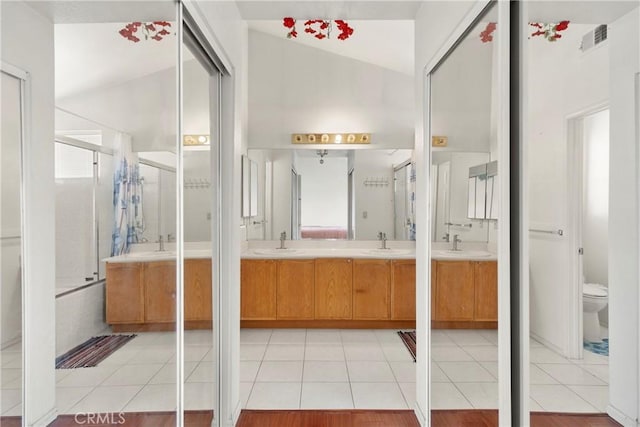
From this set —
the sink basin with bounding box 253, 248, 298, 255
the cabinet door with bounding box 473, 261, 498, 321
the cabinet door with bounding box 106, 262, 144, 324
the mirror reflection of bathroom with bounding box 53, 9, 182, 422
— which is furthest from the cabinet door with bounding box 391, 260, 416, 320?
the cabinet door with bounding box 106, 262, 144, 324

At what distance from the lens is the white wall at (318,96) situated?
4383mm

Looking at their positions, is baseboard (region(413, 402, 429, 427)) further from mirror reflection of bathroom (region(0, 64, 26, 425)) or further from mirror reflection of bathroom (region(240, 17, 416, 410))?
mirror reflection of bathroom (region(0, 64, 26, 425))

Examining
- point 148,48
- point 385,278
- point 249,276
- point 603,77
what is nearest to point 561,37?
point 603,77

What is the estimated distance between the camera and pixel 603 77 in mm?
918

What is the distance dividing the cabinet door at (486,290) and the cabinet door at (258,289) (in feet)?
8.50

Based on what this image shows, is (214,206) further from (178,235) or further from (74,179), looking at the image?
(74,179)

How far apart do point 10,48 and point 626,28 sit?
1.23 meters

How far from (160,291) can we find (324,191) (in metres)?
3.19

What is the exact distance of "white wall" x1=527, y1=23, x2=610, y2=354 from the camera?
0.98 meters

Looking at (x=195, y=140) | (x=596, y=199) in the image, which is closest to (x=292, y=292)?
(x=195, y=140)

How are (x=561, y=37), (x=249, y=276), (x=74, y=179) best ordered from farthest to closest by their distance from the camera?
(x=249, y=276)
(x=561, y=37)
(x=74, y=179)

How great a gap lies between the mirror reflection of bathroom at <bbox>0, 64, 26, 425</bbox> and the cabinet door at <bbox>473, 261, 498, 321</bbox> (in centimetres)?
138

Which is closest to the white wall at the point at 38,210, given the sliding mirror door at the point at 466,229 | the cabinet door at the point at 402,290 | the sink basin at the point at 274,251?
the sliding mirror door at the point at 466,229

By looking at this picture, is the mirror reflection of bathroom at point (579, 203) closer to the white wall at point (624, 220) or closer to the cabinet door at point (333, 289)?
the white wall at point (624, 220)
